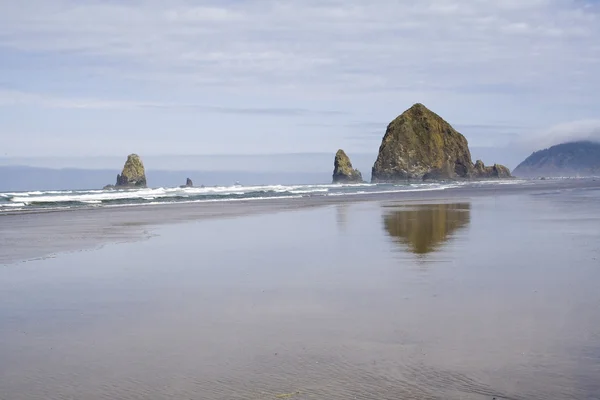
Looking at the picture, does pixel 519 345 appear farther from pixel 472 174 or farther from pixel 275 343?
pixel 472 174

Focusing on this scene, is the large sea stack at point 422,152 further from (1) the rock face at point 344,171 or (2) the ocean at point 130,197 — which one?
(2) the ocean at point 130,197

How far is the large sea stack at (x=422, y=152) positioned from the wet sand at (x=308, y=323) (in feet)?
370

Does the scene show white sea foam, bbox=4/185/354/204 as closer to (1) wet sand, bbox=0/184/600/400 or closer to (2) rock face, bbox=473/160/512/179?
(1) wet sand, bbox=0/184/600/400

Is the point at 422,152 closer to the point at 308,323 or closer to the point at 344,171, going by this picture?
the point at 344,171

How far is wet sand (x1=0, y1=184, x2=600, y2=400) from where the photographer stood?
15.5 ft

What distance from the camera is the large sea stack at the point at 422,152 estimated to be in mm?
124250

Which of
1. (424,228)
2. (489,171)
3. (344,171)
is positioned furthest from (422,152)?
(424,228)

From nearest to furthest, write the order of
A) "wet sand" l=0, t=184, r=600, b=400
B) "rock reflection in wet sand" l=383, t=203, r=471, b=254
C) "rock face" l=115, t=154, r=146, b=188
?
"wet sand" l=0, t=184, r=600, b=400 → "rock reflection in wet sand" l=383, t=203, r=471, b=254 → "rock face" l=115, t=154, r=146, b=188

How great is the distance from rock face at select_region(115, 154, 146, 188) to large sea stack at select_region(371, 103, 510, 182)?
49.5 meters

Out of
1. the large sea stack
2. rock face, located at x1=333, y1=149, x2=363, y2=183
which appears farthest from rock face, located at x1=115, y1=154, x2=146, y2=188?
the large sea stack

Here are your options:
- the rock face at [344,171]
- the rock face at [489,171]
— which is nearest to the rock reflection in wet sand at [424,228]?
the rock face at [344,171]

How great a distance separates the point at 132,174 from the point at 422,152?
6023 cm

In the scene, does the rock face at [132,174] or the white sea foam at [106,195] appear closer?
the white sea foam at [106,195]

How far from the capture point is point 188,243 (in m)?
14.5
